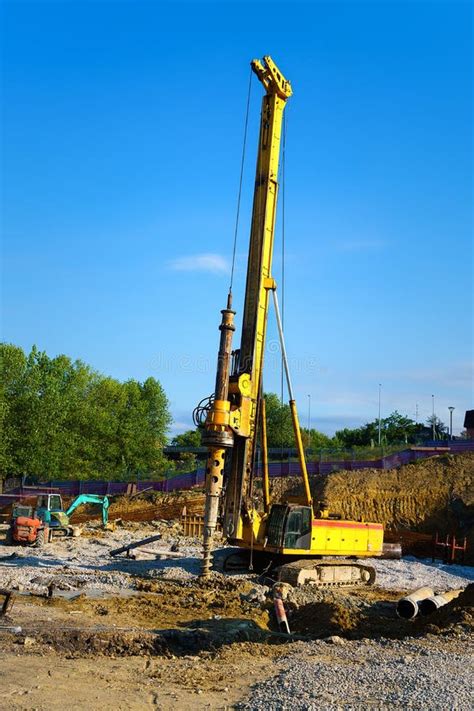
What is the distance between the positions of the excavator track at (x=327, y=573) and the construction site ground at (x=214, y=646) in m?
0.54

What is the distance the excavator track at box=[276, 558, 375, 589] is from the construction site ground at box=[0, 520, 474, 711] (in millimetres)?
536

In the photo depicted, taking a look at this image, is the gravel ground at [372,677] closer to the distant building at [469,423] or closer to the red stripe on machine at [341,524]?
the red stripe on machine at [341,524]

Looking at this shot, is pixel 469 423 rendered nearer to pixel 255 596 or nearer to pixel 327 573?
pixel 327 573

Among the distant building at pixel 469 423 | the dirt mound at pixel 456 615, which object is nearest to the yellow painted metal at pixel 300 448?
the dirt mound at pixel 456 615

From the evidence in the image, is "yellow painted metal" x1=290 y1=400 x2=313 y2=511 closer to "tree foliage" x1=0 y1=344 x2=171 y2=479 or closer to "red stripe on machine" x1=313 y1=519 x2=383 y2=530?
"red stripe on machine" x1=313 y1=519 x2=383 y2=530

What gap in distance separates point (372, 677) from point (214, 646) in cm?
339

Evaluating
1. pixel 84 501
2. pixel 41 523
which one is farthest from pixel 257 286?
pixel 84 501

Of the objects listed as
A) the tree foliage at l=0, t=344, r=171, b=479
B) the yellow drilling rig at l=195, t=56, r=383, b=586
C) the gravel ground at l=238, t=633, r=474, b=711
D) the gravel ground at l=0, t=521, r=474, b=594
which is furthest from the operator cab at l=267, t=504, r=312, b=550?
the tree foliage at l=0, t=344, r=171, b=479

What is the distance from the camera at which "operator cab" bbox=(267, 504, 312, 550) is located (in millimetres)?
19031

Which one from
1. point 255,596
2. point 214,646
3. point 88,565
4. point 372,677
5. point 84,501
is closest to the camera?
point 372,677

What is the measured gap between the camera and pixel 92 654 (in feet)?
36.5

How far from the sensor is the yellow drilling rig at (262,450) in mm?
18156

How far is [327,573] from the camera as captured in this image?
19641 mm

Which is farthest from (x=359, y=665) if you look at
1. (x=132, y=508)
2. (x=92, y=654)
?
(x=132, y=508)
